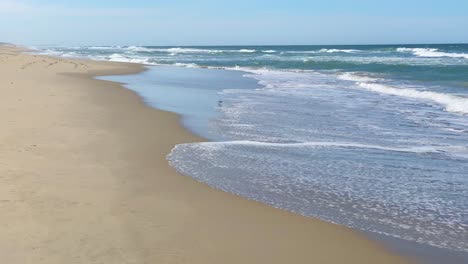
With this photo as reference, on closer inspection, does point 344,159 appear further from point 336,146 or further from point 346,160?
point 336,146

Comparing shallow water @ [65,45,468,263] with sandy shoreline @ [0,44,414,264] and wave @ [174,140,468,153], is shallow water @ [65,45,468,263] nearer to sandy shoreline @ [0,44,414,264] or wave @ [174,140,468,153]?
wave @ [174,140,468,153]

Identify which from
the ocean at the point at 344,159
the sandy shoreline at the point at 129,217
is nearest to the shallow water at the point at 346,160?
the ocean at the point at 344,159

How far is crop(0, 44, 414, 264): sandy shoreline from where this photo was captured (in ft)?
13.2

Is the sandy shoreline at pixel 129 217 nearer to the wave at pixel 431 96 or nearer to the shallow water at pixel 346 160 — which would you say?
the shallow water at pixel 346 160

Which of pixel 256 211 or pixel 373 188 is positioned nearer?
pixel 256 211

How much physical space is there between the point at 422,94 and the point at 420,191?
12564 millimetres

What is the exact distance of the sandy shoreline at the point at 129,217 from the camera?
4.04m

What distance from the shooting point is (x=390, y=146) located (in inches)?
338

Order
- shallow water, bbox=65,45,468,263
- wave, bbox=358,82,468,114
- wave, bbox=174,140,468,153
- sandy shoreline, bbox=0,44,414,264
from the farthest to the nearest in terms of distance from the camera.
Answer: wave, bbox=358,82,468,114, wave, bbox=174,140,468,153, shallow water, bbox=65,45,468,263, sandy shoreline, bbox=0,44,414,264

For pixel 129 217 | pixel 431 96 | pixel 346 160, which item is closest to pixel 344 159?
pixel 346 160

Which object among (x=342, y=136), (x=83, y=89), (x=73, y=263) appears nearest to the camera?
(x=73, y=263)

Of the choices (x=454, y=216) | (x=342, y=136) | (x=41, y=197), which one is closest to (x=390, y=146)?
(x=342, y=136)

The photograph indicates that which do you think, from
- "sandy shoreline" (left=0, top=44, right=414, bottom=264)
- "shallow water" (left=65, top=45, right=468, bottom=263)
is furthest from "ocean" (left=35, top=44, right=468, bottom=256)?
"sandy shoreline" (left=0, top=44, right=414, bottom=264)

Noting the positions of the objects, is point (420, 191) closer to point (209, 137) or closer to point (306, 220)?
point (306, 220)
